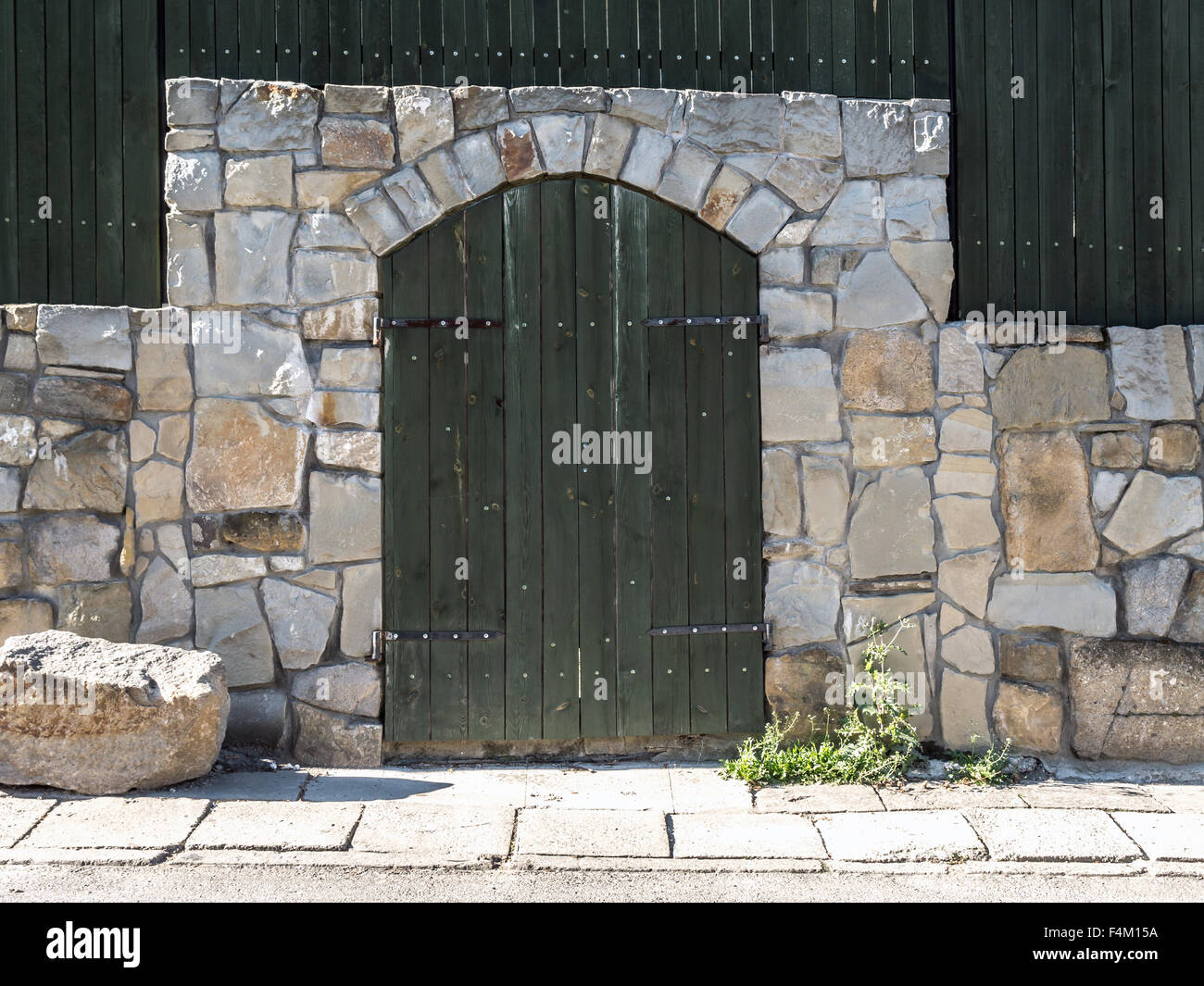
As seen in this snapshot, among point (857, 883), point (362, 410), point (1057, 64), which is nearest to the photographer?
point (857, 883)

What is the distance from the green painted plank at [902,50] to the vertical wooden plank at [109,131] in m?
3.48

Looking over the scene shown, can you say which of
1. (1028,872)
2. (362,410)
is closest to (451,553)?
(362,410)

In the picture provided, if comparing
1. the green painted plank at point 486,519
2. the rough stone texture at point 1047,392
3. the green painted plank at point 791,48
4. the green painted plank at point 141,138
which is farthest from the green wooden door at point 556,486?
the rough stone texture at point 1047,392

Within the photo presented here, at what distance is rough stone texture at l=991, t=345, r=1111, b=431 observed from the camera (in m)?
4.77

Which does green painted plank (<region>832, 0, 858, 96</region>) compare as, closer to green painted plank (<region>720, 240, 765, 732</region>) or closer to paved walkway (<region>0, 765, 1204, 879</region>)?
green painted plank (<region>720, 240, 765, 732</region>)

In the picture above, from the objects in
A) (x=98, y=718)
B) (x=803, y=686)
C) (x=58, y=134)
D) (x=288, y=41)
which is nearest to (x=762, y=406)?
(x=803, y=686)

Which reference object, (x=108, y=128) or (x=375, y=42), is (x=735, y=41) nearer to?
(x=375, y=42)

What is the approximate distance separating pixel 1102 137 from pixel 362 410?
3.62 metres

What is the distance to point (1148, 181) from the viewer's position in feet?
16.4

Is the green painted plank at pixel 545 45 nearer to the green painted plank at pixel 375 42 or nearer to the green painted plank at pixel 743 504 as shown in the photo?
the green painted plank at pixel 375 42

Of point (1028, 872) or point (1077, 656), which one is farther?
point (1077, 656)

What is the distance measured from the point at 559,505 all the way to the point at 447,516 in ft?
1.62

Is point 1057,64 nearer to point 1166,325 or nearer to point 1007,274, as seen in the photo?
point 1007,274

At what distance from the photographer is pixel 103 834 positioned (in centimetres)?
363
